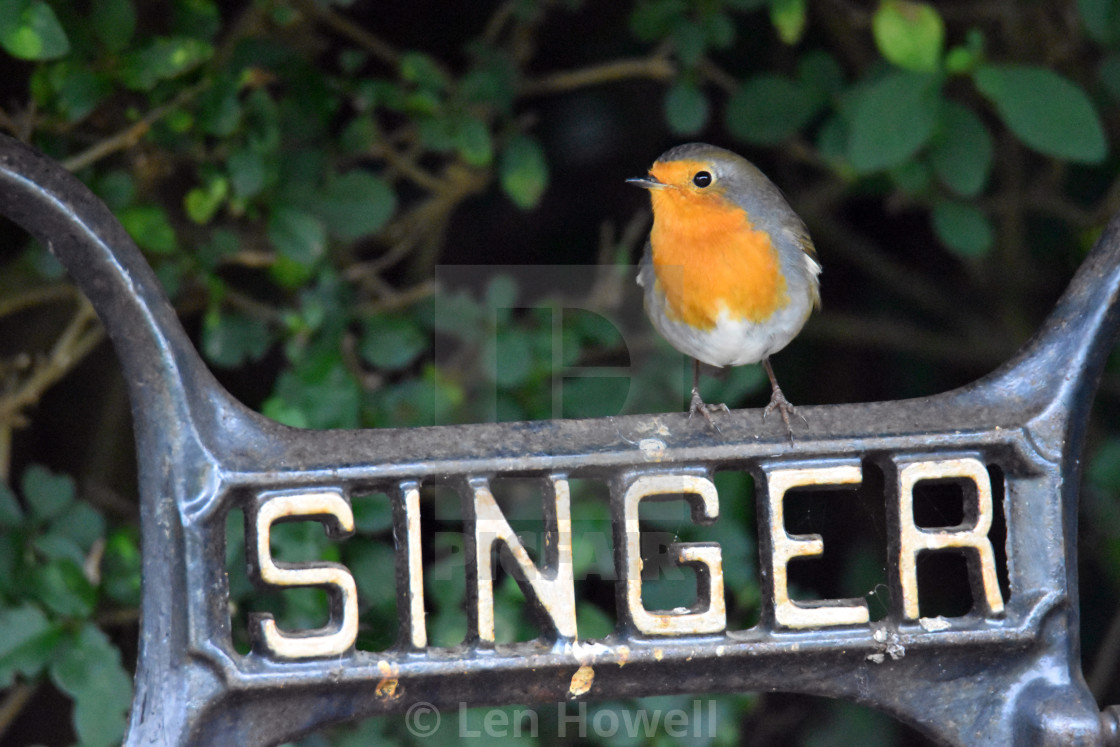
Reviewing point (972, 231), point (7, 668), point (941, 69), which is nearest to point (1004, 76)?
point (941, 69)

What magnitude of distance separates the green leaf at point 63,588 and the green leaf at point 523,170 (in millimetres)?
816

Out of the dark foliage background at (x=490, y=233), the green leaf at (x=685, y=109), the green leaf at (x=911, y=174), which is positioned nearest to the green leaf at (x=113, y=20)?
the dark foliage background at (x=490, y=233)

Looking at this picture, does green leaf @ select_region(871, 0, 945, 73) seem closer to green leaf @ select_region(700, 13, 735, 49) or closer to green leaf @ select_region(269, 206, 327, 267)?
green leaf @ select_region(700, 13, 735, 49)

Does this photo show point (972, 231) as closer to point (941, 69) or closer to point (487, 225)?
point (941, 69)

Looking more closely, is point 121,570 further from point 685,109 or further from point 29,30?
point 685,109

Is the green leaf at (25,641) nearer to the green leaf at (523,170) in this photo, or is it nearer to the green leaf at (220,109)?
the green leaf at (220,109)

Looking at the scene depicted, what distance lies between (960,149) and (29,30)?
45.4 inches

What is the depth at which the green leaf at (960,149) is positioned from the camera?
1.57 metres

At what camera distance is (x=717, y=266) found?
1366 millimetres

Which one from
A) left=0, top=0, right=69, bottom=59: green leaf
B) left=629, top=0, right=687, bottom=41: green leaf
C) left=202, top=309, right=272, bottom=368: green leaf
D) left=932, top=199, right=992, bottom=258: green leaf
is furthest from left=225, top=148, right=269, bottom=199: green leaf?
left=932, top=199, right=992, bottom=258: green leaf

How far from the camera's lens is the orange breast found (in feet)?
4.45

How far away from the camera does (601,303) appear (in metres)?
1.87

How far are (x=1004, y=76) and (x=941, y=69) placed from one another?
0.26 ft

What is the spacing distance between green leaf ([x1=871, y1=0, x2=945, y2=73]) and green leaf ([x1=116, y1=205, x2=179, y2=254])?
0.96 meters
